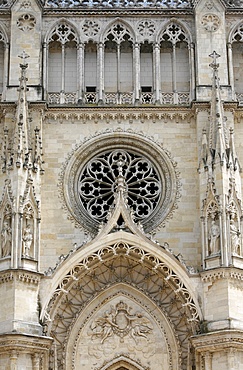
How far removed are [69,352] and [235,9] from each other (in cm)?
946

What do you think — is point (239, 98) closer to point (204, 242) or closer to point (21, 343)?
point (204, 242)

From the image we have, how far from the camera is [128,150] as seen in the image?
2189 centimetres

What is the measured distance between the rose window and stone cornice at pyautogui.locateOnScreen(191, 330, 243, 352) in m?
3.50

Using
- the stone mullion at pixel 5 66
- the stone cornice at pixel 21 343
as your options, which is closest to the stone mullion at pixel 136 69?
the stone mullion at pixel 5 66

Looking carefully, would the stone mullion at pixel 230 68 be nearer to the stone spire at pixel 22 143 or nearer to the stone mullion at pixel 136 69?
the stone mullion at pixel 136 69

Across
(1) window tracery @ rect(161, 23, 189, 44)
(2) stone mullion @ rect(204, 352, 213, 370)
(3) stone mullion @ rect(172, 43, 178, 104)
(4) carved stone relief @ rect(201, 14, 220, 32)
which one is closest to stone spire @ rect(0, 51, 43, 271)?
(3) stone mullion @ rect(172, 43, 178, 104)

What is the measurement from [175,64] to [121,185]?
388cm

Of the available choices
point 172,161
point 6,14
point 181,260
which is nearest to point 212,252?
point 181,260

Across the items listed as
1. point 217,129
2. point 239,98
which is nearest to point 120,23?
point 239,98

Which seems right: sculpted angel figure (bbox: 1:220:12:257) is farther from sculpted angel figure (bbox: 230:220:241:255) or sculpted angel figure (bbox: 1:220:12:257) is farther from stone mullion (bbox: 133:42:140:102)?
sculpted angel figure (bbox: 230:220:241:255)

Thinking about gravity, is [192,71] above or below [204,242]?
above

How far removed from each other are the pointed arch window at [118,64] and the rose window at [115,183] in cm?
147

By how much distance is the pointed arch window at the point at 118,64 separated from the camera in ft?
72.9

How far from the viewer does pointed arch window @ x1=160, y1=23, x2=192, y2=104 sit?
2225 cm
